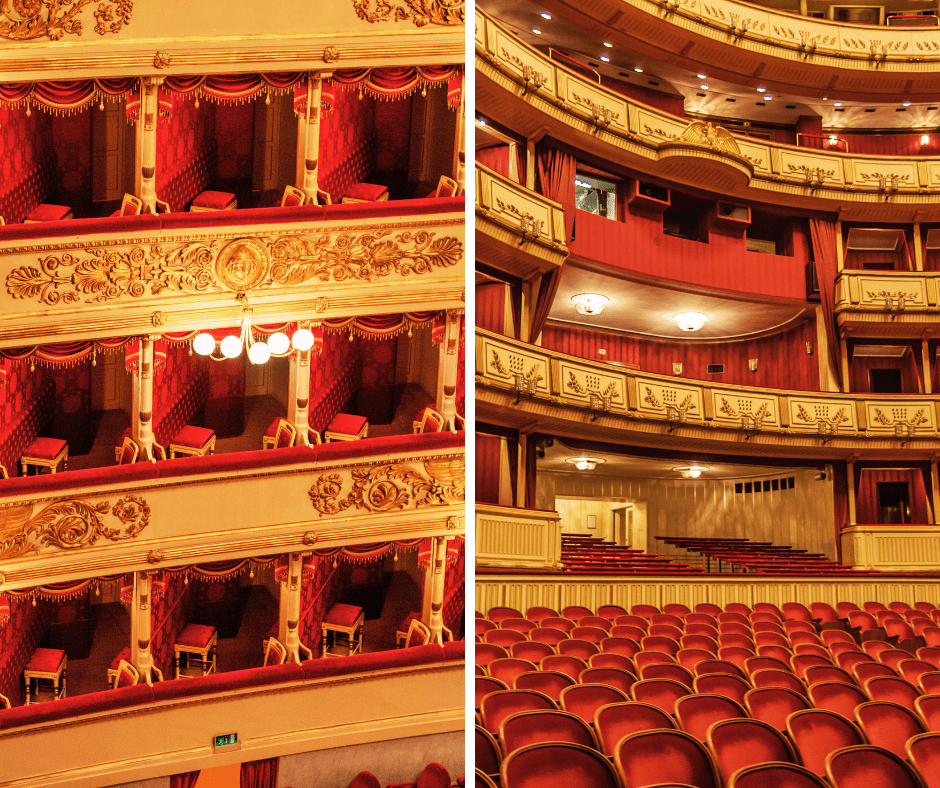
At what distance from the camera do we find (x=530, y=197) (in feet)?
18.9

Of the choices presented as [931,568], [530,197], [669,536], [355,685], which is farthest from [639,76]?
[355,685]

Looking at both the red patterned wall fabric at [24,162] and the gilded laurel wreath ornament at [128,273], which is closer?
the gilded laurel wreath ornament at [128,273]

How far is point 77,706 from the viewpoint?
307 cm

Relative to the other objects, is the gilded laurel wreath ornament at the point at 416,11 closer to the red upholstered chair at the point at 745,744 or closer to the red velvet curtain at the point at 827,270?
the red upholstered chair at the point at 745,744

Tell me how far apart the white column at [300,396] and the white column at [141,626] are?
89 cm

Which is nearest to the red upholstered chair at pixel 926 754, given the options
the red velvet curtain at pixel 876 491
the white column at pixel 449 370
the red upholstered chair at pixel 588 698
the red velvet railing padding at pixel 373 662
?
the red upholstered chair at pixel 588 698

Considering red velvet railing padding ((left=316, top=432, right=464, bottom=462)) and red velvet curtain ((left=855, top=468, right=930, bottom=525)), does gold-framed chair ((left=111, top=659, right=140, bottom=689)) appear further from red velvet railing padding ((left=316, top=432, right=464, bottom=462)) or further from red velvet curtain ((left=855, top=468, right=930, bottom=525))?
red velvet curtain ((left=855, top=468, right=930, bottom=525))

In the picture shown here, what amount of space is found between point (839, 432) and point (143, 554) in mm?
6261

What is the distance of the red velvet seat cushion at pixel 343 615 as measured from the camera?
355 centimetres

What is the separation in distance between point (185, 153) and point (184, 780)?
285 cm

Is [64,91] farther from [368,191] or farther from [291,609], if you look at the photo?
[291,609]

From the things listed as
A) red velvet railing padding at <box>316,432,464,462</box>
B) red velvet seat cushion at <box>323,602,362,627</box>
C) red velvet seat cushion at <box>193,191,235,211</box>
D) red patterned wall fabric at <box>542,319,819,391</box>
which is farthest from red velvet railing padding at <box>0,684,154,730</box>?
red patterned wall fabric at <box>542,319,819,391</box>

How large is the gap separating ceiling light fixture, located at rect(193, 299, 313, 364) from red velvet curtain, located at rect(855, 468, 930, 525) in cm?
641

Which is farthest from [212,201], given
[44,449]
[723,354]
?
[723,354]
